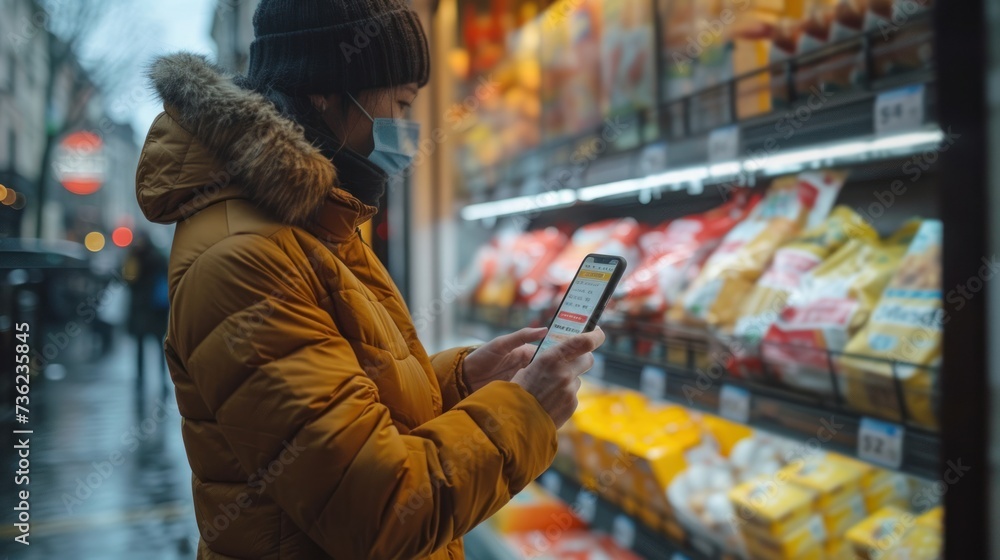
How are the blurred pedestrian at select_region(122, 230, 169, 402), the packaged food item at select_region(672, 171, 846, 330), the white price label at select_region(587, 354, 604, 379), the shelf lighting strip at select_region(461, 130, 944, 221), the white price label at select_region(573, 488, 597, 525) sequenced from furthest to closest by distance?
the blurred pedestrian at select_region(122, 230, 169, 402) < the white price label at select_region(573, 488, 597, 525) < the white price label at select_region(587, 354, 604, 379) < the packaged food item at select_region(672, 171, 846, 330) < the shelf lighting strip at select_region(461, 130, 944, 221)

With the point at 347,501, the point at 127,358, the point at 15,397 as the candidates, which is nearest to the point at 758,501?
the point at 347,501

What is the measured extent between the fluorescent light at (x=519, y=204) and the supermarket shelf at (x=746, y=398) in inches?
19.8

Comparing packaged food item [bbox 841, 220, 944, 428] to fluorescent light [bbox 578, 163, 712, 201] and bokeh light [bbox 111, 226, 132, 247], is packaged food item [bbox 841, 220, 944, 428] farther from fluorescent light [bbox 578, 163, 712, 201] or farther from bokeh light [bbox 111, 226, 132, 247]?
bokeh light [bbox 111, 226, 132, 247]

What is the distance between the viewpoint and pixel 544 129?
228 cm

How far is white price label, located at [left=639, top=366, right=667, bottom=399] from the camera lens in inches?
57.2

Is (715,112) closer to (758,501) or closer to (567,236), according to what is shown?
(758,501)

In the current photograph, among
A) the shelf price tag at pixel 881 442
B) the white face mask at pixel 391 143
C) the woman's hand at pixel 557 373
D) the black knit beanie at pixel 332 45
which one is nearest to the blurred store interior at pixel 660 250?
the shelf price tag at pixel 881 442

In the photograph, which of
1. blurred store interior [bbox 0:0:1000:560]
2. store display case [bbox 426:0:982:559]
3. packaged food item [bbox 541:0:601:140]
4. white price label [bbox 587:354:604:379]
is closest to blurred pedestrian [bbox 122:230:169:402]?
blurred store interior [bbox 0:0:1000:560]

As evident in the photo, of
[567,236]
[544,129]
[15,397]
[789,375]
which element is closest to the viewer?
[789,375]

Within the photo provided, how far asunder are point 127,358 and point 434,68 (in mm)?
1704

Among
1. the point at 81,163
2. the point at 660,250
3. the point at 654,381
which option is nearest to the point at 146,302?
the point at 81,163

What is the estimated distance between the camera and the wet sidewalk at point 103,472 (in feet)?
6.25

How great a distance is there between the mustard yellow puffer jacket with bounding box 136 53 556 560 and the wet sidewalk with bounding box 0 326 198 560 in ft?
3.93

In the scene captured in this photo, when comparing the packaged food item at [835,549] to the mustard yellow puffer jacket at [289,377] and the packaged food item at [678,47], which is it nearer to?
the mustard yellow puffer jacket at [289,377]
